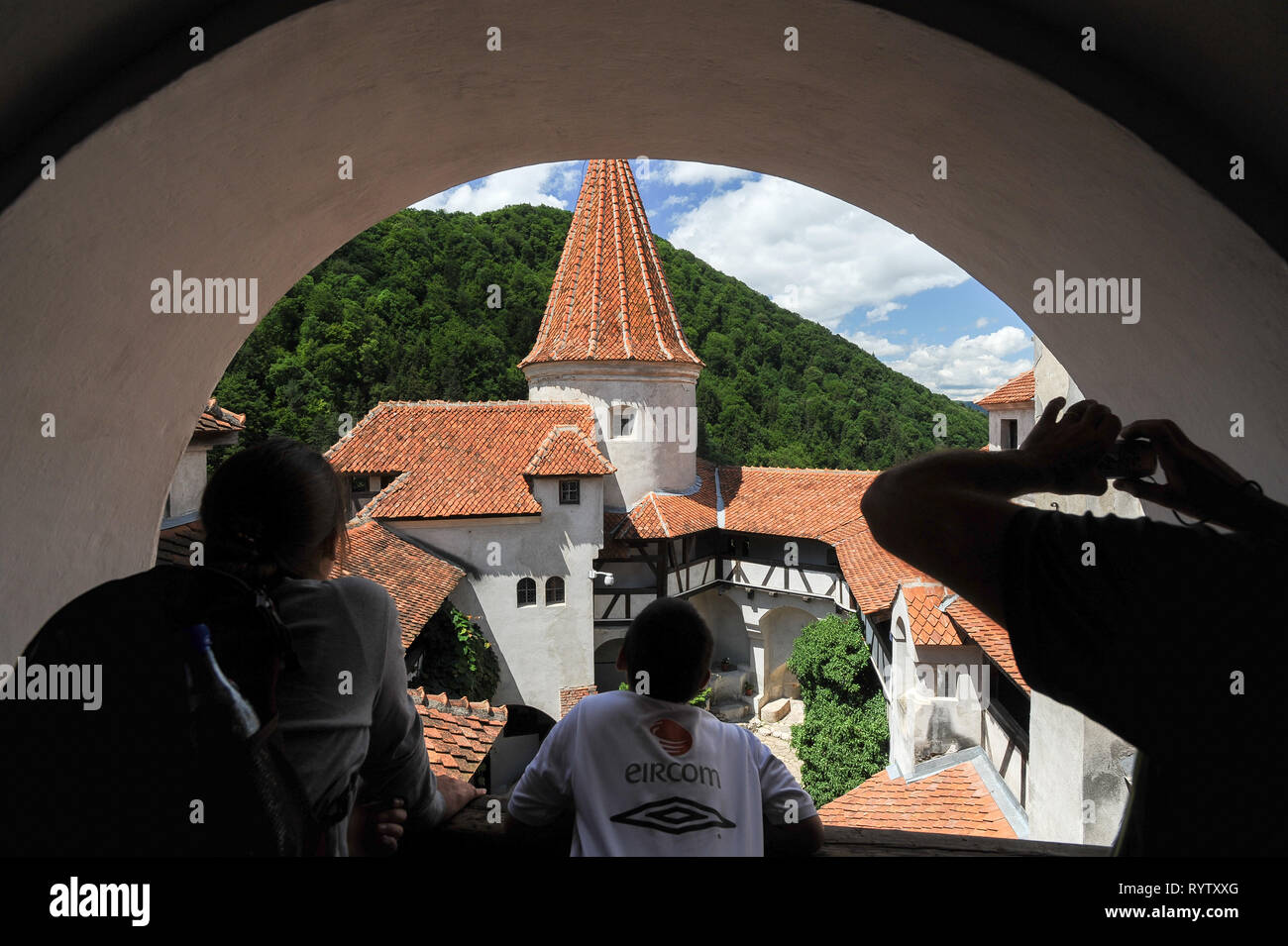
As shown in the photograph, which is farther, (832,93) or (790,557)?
(790,557)

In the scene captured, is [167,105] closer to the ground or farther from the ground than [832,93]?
closer to the ground

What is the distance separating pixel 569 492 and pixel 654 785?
595 inches

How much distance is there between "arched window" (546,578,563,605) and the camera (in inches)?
648

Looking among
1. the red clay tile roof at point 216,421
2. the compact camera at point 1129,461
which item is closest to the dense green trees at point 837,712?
the red clay tile roof at point 216,421

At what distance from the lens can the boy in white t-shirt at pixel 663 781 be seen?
129 cm

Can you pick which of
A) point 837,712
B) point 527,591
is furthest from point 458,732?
point 837,712

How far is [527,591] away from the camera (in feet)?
53.6

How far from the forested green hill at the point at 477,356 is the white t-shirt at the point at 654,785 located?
28.5 m

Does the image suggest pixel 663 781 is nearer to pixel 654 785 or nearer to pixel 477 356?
pixel 654 785

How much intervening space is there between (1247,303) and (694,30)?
116 cm

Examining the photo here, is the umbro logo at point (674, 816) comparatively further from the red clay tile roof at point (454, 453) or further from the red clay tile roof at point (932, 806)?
the red clay tile roof at point (454, 453)

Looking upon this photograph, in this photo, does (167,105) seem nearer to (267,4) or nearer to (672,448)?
(267,4)
